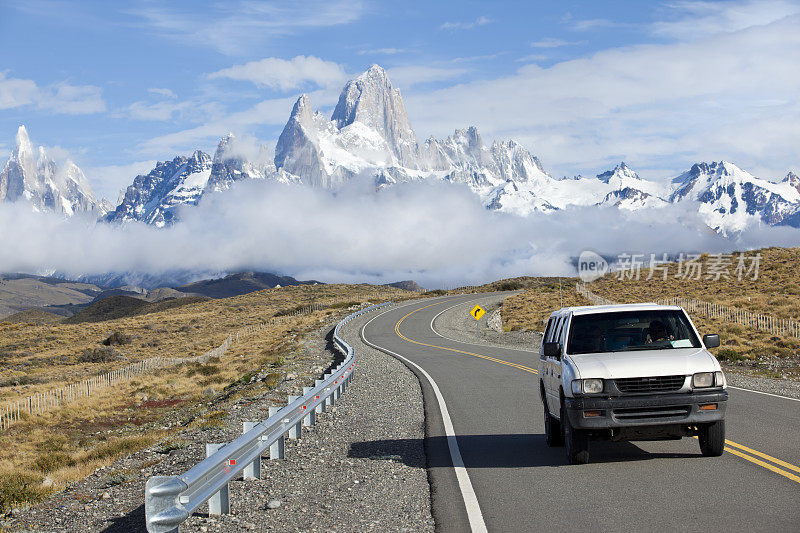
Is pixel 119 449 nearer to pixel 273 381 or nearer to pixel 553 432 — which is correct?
pixel 273 381

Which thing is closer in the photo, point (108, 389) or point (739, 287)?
point (108, 389)

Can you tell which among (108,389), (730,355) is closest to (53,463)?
(730,355)

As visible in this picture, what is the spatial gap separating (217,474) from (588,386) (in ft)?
14.4

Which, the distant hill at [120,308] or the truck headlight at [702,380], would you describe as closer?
the truck headlight at [702,380]

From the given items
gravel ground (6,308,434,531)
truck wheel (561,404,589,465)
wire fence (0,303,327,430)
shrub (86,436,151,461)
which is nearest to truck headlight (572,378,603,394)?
truck wheel (561,404,589,465)

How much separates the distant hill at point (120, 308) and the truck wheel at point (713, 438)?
14318 centimetres

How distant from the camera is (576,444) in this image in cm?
919

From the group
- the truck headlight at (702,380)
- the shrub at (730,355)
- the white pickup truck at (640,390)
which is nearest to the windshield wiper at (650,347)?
the white pickup truck at (640,390)

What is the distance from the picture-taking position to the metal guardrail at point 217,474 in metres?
6.04

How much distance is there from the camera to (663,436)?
29.6 feet

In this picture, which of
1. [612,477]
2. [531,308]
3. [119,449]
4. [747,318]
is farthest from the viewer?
[531,308]

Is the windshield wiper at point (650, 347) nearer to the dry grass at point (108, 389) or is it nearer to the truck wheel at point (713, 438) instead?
the truck wheel at point (713, 438)

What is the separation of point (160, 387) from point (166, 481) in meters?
30.5

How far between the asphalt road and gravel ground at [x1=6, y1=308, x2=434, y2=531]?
395 mm
